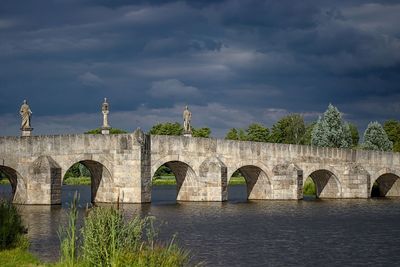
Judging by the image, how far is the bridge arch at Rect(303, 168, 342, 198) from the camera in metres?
53.5

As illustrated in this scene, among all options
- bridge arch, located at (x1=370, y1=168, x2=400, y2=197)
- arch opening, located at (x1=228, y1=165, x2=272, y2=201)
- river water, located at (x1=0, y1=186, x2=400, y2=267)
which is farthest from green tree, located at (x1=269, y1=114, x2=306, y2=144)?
river water, located at (x1=0, y1=186, x2=400, y2=267)

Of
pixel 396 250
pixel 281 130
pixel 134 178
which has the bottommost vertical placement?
pixel 396 250

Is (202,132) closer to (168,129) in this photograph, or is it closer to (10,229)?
(168,129)

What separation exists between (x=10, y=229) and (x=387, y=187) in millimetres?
43944

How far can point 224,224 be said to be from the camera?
31844 millimetres

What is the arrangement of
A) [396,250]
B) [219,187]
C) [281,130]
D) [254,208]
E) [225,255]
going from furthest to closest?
1. [281,130]
2. [219,187]
3. [254,208]
4. [396,250]
5. [225,255]

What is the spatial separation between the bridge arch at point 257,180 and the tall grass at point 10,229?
29.0m

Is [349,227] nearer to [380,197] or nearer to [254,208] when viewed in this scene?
[254,208]

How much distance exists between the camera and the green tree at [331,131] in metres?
85.7

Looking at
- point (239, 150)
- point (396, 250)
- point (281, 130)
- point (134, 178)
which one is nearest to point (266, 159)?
point (239, 150)

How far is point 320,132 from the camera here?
87.1 meters

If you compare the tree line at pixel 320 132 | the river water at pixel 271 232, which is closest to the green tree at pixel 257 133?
the tree line at pixel 320 132

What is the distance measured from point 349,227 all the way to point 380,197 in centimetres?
2658

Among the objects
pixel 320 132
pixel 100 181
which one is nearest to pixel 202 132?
pixel 320 132
